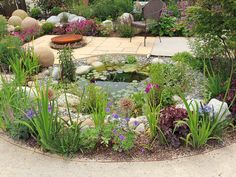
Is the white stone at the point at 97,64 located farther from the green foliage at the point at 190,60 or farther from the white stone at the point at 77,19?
the white stone at the point at 77,19

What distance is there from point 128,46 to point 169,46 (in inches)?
31.5

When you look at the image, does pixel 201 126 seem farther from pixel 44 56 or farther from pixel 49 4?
pixel 49 4

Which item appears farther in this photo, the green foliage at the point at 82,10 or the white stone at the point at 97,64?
the green foliage at the point at 82,10

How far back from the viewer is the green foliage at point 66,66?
15.4ft

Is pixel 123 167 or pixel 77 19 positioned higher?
pixel 77 19

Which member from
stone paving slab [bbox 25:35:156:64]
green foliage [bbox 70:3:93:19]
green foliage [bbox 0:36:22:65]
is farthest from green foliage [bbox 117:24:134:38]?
green foliage [bbox 0:36:22:65]

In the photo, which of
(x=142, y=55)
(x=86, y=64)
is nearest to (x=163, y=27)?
(x=142, y=55)

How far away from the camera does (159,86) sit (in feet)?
→ 12.6

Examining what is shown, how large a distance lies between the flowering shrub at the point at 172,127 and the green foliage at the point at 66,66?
6.86ft

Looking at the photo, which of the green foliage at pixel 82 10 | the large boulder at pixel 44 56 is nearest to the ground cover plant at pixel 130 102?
the large boulder at pixel 44 56

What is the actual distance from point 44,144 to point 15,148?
34 centimetres

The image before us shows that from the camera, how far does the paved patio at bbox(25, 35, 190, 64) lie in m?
6.06

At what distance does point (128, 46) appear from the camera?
21.2 ft

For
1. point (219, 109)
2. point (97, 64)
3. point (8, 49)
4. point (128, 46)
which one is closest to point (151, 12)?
point (128, 46)
